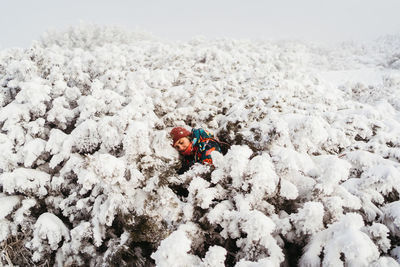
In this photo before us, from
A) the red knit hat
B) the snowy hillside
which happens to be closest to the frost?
the snowy hillside

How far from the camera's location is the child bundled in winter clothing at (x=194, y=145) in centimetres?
335

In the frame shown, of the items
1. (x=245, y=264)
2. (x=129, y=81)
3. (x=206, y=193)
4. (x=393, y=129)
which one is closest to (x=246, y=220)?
(x=245, y=264)

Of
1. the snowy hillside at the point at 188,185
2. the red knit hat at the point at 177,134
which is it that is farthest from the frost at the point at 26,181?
the red knit hat at the point at 177,134

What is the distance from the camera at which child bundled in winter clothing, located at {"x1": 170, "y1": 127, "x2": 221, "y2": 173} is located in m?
3.35

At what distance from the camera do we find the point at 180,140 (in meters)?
3.44

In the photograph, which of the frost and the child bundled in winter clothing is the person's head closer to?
the child bundled in winter clothing

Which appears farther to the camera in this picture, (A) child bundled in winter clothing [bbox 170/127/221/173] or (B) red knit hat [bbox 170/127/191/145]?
(B) red knit hat [bbox 170/127/191/145]

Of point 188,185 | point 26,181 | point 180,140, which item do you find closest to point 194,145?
point 180,140

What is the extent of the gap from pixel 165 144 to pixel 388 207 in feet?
8.49

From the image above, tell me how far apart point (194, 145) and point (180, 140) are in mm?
231

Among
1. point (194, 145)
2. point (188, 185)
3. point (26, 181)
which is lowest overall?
point (26, 181)

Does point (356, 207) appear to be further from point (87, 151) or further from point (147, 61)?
point (147, 61)

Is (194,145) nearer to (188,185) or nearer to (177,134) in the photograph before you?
(177,134)

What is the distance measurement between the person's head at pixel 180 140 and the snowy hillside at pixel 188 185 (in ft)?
0.71
